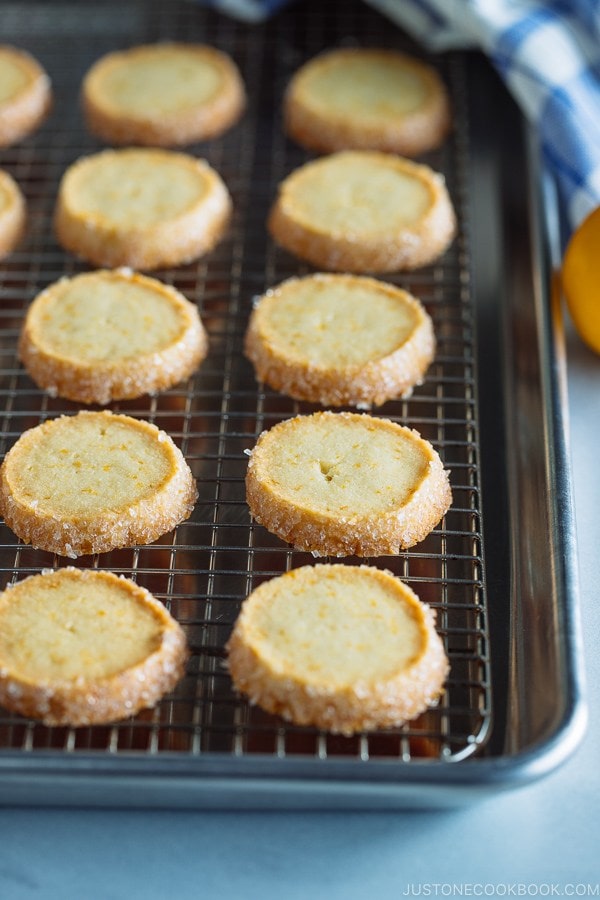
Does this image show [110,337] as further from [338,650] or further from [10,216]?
[338,650]

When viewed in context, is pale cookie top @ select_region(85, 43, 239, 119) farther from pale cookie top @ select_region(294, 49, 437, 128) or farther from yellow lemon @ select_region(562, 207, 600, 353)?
yellow lemon @ select_region(562, 207, 600, 353)

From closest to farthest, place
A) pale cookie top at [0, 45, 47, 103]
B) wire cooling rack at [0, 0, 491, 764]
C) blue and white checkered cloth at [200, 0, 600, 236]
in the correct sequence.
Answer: wire cooling rack at [0, 0, 491, 764] < blue and white checkered cloth at [200, 0, 600, 236] < pale cookie top at [0, 45, 47, 103]

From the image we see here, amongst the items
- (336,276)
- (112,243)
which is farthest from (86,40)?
(336,276)

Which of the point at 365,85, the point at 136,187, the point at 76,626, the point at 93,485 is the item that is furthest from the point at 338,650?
the point at 365,85

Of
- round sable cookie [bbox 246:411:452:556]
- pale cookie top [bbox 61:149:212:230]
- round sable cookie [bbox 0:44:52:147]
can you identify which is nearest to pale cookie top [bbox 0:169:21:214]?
pale cookie top [bbox 61:149:212:230]

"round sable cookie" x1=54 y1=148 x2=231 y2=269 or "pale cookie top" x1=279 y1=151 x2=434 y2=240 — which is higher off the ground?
"pale cookie top" x1=279 y1=151 x2=434 y2=240
